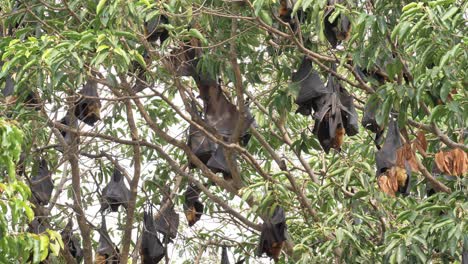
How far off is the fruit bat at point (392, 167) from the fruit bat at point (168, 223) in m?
2.45

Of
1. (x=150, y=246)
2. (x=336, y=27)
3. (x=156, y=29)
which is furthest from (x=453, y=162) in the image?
(x=150, y=246)

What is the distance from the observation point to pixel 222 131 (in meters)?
7.16

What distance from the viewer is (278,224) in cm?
700

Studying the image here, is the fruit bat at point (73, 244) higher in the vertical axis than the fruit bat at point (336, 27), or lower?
lower

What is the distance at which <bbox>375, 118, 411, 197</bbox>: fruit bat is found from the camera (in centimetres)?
596

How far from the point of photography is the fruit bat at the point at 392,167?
19.6 feet

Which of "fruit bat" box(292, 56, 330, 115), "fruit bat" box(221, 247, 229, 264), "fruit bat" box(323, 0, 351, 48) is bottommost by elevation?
"fruit bat" box(221, 247, 229, 264)

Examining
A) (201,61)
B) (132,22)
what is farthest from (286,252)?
(132,22)

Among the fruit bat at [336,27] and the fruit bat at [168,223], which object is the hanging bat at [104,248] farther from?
the fruit bat at [336,27]

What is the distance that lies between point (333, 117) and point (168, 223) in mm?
2095

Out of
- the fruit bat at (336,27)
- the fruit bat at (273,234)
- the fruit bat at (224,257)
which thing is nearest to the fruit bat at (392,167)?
the fruit bat at (336,27)

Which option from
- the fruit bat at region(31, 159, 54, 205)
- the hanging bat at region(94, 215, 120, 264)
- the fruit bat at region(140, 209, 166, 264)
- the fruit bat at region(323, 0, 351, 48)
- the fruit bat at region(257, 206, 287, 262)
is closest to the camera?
the fruit bat at region(323, 0, 351, 48)

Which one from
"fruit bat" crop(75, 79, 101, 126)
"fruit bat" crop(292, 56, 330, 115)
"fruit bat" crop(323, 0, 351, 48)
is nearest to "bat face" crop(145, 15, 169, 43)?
"fruit bat" crop(75, 79, 101, 126)

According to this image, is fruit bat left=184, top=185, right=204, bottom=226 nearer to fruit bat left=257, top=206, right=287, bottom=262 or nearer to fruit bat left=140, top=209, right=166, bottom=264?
fruit bat left=140, top=209, right=166, bottom=264
